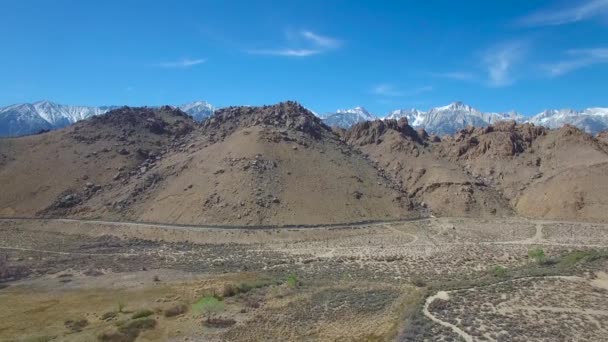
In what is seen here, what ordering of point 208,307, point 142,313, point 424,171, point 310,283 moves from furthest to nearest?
point 424,171 → point 310,283 → point 142,313 → point 208,307

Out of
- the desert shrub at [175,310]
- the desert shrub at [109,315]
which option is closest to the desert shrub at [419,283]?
the desert shrub at [175,310]

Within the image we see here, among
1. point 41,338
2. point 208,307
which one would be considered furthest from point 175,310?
point 41,338

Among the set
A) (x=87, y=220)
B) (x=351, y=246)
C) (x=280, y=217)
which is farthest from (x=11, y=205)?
(x=351, y=246)

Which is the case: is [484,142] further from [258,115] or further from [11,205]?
[11,205]

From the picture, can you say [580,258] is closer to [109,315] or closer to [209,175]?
[109,315]

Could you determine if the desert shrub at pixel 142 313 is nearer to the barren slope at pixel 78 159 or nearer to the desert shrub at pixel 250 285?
the desert shrub at pixel 250 285
